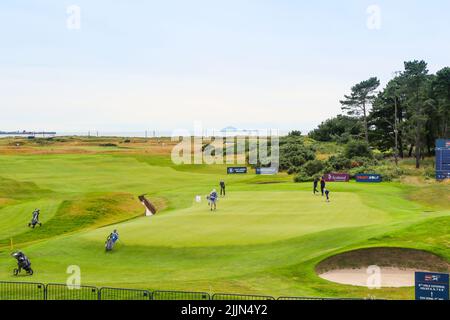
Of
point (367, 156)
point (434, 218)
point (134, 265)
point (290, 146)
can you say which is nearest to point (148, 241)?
A: point (134, 265)

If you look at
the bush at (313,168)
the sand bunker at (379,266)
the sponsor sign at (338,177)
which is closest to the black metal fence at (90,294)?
the sand bunker at (379,266)

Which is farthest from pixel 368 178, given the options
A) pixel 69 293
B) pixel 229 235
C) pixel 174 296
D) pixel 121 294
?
pixel 69 293

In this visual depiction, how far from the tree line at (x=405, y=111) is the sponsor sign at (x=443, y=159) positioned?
94.2ft

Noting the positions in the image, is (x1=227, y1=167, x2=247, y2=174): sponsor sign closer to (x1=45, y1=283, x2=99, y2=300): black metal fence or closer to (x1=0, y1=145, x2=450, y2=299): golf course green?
(x1=0, y1=145, x2=450, y2=299): golf course green

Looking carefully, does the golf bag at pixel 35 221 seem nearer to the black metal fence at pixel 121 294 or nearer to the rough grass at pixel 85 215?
the rough grass at pixel 85 215

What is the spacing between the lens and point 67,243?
39156 millimetres

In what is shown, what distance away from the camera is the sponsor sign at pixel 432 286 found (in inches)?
805

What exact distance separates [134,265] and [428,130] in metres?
99.1

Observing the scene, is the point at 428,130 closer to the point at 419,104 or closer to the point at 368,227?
the point at 419,104

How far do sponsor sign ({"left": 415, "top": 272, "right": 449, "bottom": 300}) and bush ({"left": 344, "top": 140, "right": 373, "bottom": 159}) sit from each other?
8109 cm

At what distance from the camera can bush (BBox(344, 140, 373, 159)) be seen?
10119cm

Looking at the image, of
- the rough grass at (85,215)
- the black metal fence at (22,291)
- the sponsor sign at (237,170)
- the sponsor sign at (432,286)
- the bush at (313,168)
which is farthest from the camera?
the sponsor sign at (237,170)

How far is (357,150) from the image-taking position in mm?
101562
